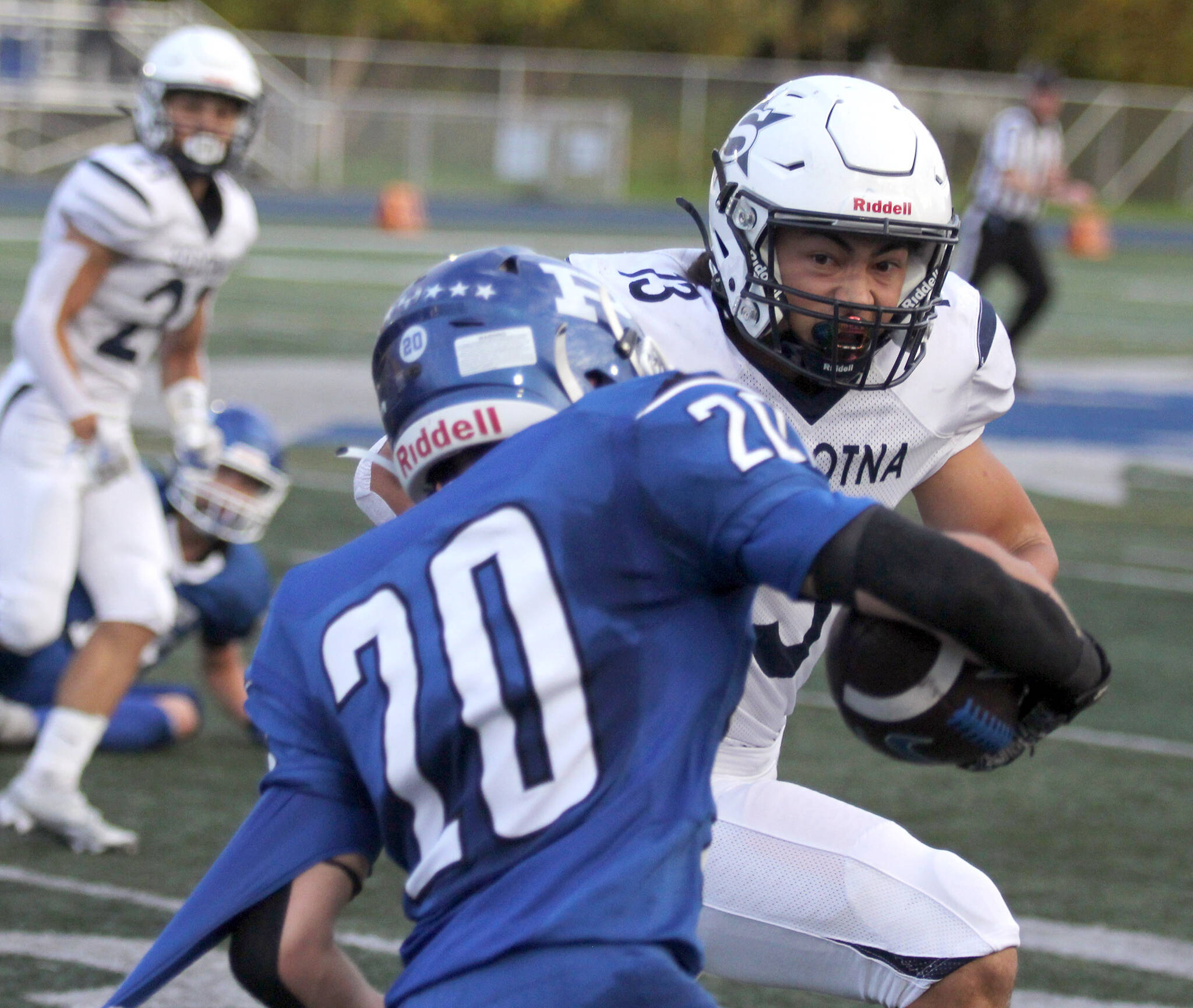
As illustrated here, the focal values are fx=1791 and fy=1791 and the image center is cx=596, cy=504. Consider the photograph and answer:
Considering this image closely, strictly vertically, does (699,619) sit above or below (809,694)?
above

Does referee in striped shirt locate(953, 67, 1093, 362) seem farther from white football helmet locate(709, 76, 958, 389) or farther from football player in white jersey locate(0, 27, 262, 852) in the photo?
white football helmet locate(709, 76, 958, 389)

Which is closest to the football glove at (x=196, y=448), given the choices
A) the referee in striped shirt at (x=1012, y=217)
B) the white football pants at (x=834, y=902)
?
the white football pants at (x=834, y=902)

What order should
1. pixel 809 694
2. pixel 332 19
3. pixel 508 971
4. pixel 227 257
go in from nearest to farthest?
pixel 508 971
pixel 227 257
pixel 809 694
pixel 332 19

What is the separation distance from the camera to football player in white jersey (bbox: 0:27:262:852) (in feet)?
14.7

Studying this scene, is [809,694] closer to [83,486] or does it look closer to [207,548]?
[207,548]

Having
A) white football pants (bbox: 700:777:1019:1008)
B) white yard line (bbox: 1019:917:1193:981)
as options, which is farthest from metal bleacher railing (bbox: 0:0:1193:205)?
white football pants (bbox: 700:777:1019:1008)

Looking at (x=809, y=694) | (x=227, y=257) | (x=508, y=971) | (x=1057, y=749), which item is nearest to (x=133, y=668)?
(x=227, y=257)

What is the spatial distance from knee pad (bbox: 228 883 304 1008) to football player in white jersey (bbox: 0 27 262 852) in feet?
8.15

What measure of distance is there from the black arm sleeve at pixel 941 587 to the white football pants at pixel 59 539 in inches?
128

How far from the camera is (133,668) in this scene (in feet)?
15.1

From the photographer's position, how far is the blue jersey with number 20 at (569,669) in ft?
5.72

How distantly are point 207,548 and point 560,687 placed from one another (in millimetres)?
3802

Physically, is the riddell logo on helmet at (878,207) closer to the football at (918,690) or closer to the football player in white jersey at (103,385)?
the football at (918,690)

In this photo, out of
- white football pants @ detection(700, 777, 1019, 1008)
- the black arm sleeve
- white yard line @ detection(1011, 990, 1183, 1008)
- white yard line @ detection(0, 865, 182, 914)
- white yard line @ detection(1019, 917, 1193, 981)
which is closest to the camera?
the black arm sleeve
